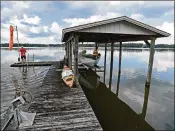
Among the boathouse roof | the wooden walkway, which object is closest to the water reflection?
the wooden walkway

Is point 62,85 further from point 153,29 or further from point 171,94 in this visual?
point 171,94

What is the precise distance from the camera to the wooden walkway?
529cm

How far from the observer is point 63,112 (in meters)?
6.34

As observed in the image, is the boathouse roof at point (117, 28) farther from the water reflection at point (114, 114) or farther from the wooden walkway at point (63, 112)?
the water reflection at point (114, 114)

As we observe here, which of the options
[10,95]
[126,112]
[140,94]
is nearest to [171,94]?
[140,94]

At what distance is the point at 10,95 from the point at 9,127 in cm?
509

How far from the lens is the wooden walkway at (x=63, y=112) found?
17.4 ft

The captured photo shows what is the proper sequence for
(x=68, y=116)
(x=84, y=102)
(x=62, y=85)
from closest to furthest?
(x=68, y=116) < (x=84, y=102) < (x=62, y=85)

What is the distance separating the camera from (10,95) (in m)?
11.0

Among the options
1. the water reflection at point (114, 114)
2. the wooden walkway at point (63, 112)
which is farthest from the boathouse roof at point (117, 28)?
the water reflection at point (114, 114)

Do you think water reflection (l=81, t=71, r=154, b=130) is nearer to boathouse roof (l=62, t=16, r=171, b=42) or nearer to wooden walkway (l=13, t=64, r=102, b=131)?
wooden walkway (l=13, t=64, r=102, b=131)

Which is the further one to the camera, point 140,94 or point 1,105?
point 140,94

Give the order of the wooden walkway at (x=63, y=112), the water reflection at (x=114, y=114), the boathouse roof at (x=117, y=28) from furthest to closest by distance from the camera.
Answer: the boathouse roof at (x=117, y=28) → the water reflection at (x=114, y=114) → the wooden walkway at (x=63, y=112)

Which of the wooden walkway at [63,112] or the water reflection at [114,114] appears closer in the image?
the wooden walkway at [63,112]
